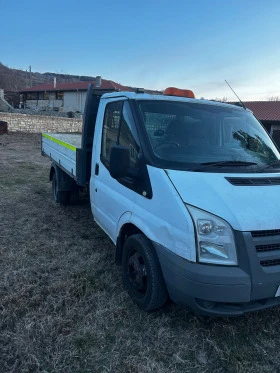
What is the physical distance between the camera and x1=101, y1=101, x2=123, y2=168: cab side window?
3271 mm

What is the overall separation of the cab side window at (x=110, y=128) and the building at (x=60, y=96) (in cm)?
4494

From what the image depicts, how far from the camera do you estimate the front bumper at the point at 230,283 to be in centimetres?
211

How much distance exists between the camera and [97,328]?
259cm

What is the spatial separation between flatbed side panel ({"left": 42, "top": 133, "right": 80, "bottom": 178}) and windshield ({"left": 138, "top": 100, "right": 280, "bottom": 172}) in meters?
1.79

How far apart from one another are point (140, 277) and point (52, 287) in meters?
1.04

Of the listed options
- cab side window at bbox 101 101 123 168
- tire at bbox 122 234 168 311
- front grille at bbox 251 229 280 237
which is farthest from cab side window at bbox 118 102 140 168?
front grille at bbox 251 229 280 237

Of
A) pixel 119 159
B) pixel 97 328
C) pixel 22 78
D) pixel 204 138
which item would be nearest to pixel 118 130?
pixel 119 159

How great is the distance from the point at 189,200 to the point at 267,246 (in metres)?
0.68

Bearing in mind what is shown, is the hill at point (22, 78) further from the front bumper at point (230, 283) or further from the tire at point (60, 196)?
the front bumper at point (230, 283)

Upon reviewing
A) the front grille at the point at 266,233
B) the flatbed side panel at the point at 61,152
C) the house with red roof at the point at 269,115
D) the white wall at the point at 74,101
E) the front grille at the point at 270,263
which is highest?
the white wall at the point at 74,101

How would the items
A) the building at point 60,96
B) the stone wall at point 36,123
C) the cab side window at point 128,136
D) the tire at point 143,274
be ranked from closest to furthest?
1. the tire at point 143,274
2. the cab side window at point 128,136
3. the stone wall at point 36,123
4. the building at point 60,96

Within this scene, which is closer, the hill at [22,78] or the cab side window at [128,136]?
the cab side window at [128,136]

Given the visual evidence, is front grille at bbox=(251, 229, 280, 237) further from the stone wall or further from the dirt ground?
the stone wall

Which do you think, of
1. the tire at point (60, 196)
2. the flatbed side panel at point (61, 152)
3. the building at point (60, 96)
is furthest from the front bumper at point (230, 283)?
the building at point (60, 96)
